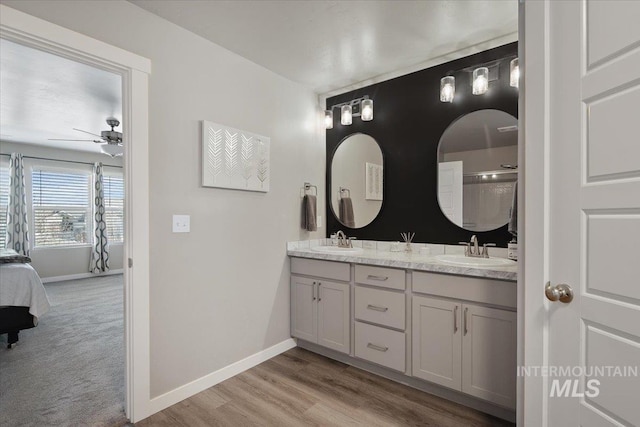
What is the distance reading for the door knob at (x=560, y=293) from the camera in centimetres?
117

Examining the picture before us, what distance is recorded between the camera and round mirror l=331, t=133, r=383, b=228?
297 centimetres

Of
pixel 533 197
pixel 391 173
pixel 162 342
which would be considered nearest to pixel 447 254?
pixel 391 173

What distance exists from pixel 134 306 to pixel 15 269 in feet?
7.30

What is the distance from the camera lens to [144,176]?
1911 mm

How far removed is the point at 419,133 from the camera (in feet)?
8.89

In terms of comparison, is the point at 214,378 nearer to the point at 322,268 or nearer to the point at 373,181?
the point at 322,268

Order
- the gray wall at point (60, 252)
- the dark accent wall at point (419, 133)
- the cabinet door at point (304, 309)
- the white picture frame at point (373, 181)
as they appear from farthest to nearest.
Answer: the gray wall at point (60, 252) < the white picture frame at point (373, 181) < the cabinet door at point (304, 309) < the dark accent wall at point (419, 133)

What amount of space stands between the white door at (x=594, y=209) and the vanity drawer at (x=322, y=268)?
4.76 feet

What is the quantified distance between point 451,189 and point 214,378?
7.38 ft

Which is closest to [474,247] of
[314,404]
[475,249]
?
[475,249]

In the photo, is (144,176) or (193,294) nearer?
(144,176)

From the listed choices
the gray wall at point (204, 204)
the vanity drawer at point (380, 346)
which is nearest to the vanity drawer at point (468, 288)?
the vanity drawer at point (380, 346)

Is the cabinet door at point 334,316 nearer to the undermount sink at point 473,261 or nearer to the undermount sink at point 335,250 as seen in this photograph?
the undermount sink at point 335,250

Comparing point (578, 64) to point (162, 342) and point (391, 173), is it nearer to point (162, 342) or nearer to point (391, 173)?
point (391, 173)
